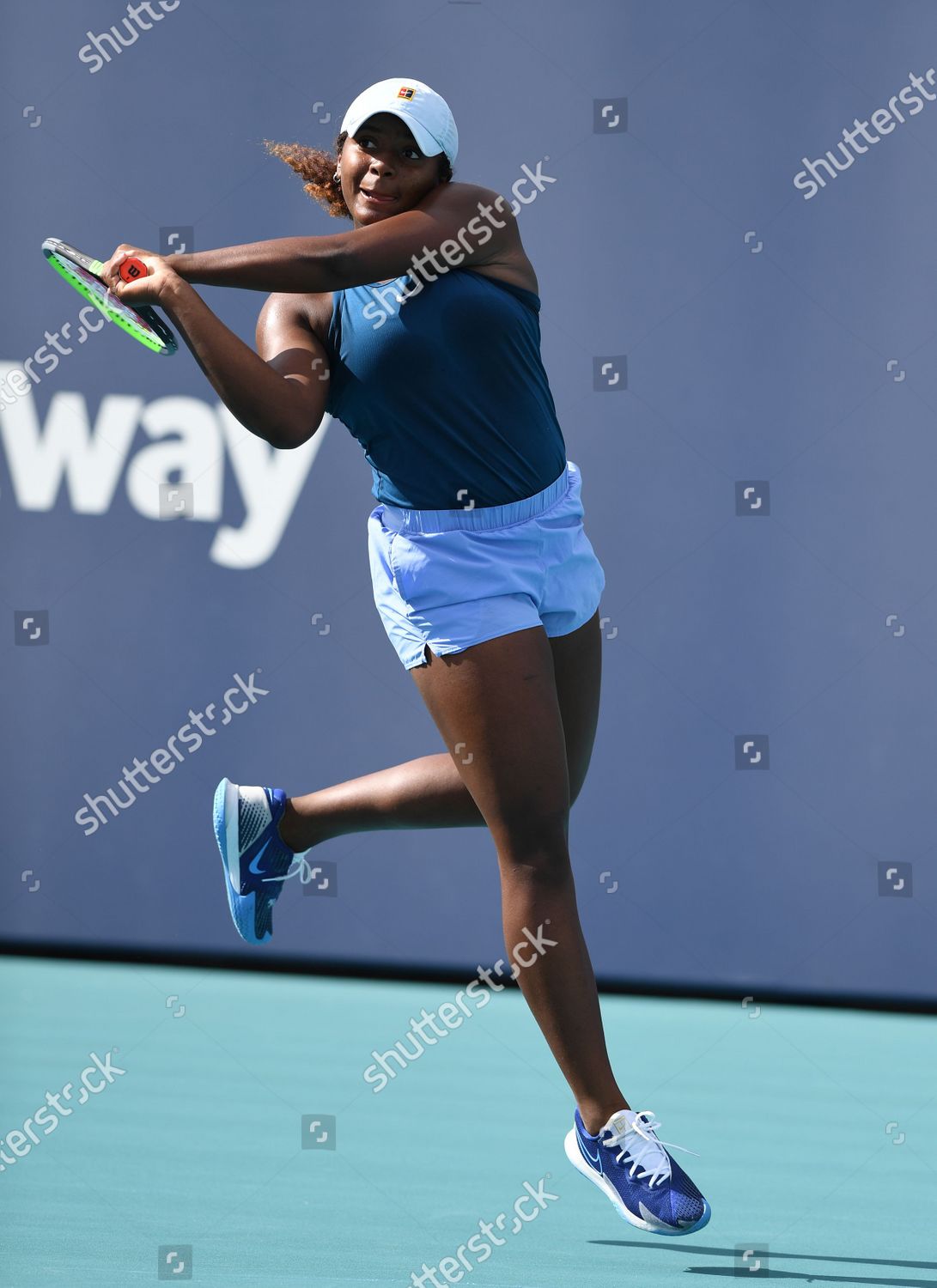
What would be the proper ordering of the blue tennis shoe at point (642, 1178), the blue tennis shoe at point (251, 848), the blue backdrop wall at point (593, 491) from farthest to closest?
the blue backdrop wall at point (593, 491), the blue tennis shoe at point (251, 848), the blue tennis shoe at point (642, 1178)

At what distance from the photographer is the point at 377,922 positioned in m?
4.16

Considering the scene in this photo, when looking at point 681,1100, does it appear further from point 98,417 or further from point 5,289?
point 5,289

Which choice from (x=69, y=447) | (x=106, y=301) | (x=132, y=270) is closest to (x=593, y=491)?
(x=69, y=447)

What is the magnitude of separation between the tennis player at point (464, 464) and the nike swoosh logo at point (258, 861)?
0.58m

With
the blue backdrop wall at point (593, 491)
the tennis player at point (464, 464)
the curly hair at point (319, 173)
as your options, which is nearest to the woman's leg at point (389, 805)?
the tennis player at point (464, 464)

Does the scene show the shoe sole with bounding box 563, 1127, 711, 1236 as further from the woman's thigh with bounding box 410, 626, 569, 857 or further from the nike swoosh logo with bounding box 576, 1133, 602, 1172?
the woman's thigh with bounding box 410, 626, 569, 857

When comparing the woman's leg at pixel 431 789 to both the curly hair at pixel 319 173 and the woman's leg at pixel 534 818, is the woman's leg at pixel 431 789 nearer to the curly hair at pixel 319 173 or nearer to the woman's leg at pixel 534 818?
the woman's leg at pixel 534 818

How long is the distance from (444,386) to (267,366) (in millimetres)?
240

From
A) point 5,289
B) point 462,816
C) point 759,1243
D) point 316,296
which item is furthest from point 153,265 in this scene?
point 5,289

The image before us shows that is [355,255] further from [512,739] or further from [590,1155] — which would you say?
[590,1155]

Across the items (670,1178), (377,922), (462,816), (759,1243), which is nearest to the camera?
(670,1178)

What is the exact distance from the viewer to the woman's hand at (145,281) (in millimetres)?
2075

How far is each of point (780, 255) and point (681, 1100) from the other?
6.43 feet

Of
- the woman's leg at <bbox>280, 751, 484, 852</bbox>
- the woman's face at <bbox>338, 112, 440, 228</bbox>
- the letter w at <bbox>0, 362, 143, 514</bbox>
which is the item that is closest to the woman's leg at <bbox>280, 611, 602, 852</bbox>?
the woman's leg at <bbox>280, 751, 484, 852</bbox>
